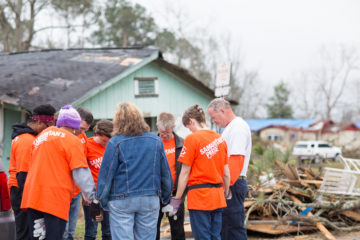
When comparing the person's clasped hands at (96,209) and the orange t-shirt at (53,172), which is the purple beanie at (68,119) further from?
the person's clasped hands at (96,209)

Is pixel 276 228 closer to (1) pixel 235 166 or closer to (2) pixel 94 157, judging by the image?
(1) pixel 235 166

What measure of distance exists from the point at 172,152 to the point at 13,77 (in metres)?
9.61

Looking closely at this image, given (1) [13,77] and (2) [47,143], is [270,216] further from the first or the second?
(1) [13,77]

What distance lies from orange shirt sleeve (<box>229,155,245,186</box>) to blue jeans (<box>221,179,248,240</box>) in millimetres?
175

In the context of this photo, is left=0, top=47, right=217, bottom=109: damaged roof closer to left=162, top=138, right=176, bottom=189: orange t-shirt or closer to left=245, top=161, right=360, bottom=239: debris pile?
left=245, top=161, right=360, bottom=239: debris pile

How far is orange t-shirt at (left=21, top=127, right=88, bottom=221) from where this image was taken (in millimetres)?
3641

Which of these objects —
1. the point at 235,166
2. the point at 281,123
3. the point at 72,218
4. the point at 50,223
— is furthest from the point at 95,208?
→ the point at 281,123

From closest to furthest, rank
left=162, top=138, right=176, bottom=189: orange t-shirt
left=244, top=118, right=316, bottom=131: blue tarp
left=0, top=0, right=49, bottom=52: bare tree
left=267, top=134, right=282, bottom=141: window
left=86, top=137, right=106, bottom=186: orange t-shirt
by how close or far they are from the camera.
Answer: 1. left=86, top=137, right=106, bottom=186: orange t-shirt
2. left=162, top=138, right=176, bottom=189: orange t-shirt
3. left=0, top=0, right=49, bottom=52: bare tree
4. left=267, top=134, right=282, bottom=141: window
5. left=244, top=118, right=316, bottom=131: blue tarp

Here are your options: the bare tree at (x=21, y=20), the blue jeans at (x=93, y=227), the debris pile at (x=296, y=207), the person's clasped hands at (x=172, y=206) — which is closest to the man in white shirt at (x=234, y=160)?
the person's clasped hands at (x=172, y=206)

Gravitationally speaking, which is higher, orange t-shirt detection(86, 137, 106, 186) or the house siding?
the house siding

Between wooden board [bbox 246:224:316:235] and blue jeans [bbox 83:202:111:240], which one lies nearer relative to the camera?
blue jeans [bbox 83:202:111:240]

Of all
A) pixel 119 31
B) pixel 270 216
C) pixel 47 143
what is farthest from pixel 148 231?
pixel 119 31

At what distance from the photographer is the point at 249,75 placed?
50125 mm

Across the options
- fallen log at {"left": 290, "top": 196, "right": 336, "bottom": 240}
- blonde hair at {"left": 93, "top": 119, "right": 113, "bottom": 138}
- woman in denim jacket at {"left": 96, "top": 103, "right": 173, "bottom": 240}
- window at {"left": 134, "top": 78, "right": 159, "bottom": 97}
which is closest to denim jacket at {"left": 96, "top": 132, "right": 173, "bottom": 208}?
woman in denim jacket at {"left": 96, "top": 103, "right": 173, "bottom": 240}
